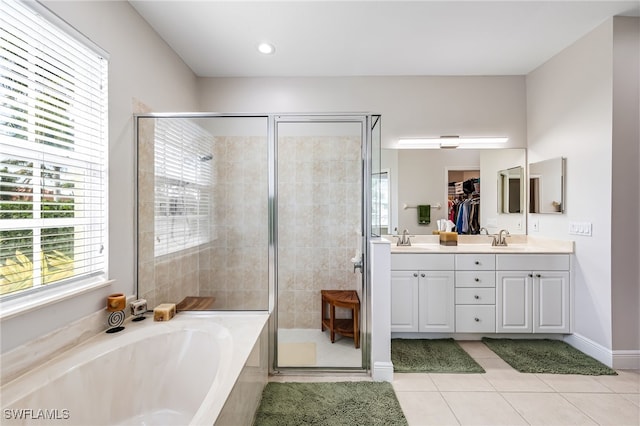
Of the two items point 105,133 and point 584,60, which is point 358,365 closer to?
point 105,133

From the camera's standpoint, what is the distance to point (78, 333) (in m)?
1.53

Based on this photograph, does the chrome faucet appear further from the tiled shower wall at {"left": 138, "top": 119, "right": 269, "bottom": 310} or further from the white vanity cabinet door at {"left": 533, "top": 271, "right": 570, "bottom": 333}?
the tiled shower wall at {"left": 138, "top": 119, "right": 269, "bottom": 310}

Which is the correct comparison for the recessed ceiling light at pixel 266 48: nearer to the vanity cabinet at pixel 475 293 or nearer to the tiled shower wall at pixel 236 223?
the tiled shower wall at pixel 236 223

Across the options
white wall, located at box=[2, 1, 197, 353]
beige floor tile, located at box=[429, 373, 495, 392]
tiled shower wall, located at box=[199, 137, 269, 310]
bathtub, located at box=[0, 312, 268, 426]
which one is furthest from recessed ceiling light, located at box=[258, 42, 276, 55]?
beige floor tile, located at box=[429, 373, 495, 392]

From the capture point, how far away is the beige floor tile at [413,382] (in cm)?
202

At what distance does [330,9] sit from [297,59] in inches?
29.6

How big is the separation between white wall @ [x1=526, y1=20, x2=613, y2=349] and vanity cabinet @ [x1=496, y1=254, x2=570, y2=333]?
0.38ft

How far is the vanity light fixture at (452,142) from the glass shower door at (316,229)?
4.03ft

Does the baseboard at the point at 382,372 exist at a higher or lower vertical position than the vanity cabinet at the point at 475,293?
lower

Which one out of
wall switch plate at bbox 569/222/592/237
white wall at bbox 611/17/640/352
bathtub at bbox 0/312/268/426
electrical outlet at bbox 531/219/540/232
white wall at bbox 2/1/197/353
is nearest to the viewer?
bathtub at bbox 0/312/268/426

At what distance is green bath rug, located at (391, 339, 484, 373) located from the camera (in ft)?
7.36

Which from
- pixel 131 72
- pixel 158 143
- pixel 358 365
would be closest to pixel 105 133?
pixel 158 143

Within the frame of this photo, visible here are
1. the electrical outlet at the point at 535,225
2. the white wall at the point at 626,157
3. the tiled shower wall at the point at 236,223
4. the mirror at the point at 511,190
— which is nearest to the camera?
the tiled shower wall at the point at 236,223

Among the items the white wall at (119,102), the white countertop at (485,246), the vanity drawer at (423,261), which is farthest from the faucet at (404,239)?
the white wall at (119,102)
